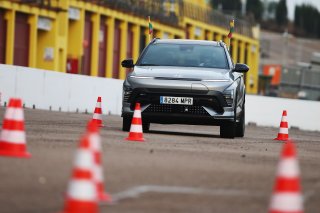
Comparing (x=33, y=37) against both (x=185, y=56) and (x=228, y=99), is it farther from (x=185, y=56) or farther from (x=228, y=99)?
(x=228, y=99)

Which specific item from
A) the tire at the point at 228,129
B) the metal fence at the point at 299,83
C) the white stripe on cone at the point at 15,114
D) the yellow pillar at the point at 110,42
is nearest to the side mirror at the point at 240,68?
the tire at the point at 228,129

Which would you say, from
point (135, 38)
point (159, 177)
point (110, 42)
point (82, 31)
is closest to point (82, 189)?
point (159, 177)

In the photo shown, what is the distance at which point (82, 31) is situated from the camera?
55781 millimetres

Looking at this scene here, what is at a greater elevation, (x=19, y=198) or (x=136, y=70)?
(x=136, y=70)

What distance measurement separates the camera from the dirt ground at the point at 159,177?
8945 mm

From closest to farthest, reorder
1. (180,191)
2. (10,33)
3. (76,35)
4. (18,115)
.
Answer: (180,191)
(18,115)
(10,33)
(76,35)

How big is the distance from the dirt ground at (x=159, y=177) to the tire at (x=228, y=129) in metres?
3.37

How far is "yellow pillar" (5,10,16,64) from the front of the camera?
4662 centimetres

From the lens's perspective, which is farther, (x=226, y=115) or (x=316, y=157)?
(x=226, y=115)

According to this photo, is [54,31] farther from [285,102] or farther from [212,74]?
[212,74]

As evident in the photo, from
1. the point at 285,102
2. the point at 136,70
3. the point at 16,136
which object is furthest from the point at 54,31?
the point at 16,136

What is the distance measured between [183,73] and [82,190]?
12.3 m

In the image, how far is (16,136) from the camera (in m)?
12.1

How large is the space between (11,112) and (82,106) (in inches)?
935
